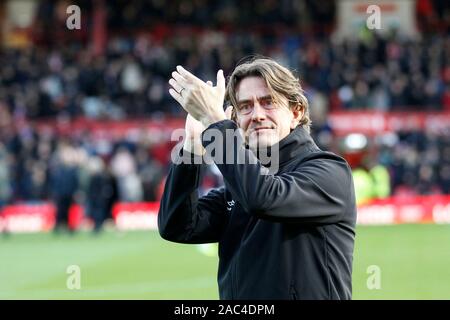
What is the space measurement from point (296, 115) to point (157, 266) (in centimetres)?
1125

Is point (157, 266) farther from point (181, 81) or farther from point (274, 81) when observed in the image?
point (181, 81)

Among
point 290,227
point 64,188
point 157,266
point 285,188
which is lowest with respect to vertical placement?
point 157,266

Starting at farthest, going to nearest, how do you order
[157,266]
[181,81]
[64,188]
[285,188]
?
[64,188], [157,266], [181,81], [285,188]

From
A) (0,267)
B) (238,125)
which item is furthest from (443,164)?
(238,125)

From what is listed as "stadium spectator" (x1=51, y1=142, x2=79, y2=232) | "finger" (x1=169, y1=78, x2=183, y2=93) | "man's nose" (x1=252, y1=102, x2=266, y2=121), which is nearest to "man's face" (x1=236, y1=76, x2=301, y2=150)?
"man's nose" (x1=252, y1=102, x2=266, y2=121)

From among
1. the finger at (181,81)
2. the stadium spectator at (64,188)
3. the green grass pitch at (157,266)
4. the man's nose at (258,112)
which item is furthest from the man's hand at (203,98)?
the stadium spectator at (64,188)

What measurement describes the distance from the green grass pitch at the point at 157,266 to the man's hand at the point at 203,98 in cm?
719

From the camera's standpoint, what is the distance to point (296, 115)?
4.52 meters

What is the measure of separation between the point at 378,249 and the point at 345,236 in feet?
42.7

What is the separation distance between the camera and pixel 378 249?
1697 centimetres

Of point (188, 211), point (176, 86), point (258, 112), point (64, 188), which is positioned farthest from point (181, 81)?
point (64, 188)

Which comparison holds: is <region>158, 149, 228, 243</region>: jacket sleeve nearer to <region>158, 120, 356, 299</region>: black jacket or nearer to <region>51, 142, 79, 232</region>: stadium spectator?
<region>158, 120, 356, 299</region>: black jacket
